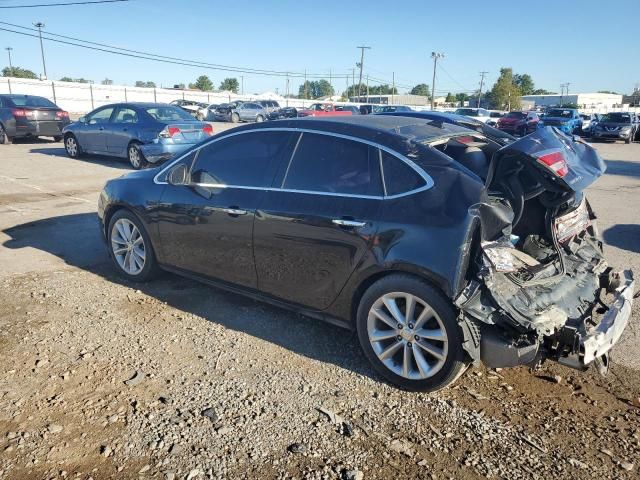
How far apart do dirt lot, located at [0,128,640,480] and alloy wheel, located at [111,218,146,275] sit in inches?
13.1

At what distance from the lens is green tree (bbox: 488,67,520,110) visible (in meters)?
82.5

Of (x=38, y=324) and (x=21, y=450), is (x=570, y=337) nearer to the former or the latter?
(x=21, y=450)

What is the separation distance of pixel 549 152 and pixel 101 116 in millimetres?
12613

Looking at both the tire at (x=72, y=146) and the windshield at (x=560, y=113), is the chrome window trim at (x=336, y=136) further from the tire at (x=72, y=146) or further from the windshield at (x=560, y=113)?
the windshield at (x=560, y=113)

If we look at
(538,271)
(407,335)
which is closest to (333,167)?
(407,335)

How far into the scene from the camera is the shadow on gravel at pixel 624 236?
657 cm

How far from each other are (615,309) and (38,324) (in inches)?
169

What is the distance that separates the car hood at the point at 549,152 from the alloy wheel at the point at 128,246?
11.0 feet

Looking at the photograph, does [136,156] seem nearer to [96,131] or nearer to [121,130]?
[121,130]

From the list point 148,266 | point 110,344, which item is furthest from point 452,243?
point 148,266

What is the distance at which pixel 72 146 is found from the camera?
45.9 feet

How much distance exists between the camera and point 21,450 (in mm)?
2707

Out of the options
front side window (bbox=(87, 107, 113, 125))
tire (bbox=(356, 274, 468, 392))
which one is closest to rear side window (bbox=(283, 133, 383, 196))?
tire (bbox=(356, 274, 468, 392))

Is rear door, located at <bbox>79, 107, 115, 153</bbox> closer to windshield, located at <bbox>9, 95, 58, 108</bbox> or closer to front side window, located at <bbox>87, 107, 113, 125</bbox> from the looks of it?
front side window, located at <bbox>87, 107, 113, 125</bbox>
